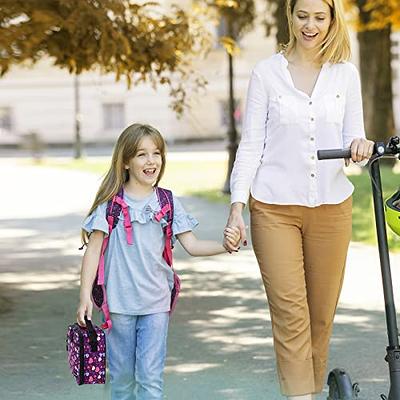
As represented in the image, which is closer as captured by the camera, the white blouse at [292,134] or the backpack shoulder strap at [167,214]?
the white blouse at [292,134]

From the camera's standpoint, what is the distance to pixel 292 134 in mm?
5230

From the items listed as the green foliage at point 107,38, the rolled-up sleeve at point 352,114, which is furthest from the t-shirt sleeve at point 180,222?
the green foliage at point 107,38

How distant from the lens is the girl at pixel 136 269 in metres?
5.35

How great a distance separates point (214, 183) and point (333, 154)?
19.6m

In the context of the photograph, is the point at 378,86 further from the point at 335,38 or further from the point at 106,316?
the point at 106,316

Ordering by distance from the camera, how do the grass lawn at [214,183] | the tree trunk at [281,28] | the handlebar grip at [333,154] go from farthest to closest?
1. the tree trunk at [281,28]
2. the grass lawn at [214,183]
3. the handlebar grip at [333,154]

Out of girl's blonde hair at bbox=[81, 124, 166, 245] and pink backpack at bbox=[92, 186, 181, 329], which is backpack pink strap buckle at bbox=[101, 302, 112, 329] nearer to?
pink backpack at bbox=[92, 186, 181, 329]

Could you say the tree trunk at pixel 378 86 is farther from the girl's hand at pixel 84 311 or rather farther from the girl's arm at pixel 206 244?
the girl's hand at pixel 84 311

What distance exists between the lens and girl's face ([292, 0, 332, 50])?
17.0ft

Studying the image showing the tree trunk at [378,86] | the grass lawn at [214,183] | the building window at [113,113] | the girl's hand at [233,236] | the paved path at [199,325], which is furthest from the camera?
the building window at [113,113]

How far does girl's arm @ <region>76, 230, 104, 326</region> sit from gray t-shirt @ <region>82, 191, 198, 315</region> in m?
0.05

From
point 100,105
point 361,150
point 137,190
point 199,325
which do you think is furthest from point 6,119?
point 361,150

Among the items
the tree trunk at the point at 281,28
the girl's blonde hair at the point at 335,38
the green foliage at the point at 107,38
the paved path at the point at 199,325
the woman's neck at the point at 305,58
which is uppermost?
the tree trunk at the point at 281,28

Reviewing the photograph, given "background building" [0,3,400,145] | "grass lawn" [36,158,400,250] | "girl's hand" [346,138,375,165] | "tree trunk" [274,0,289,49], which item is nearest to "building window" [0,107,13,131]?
"background building" [0,3,400,145]
